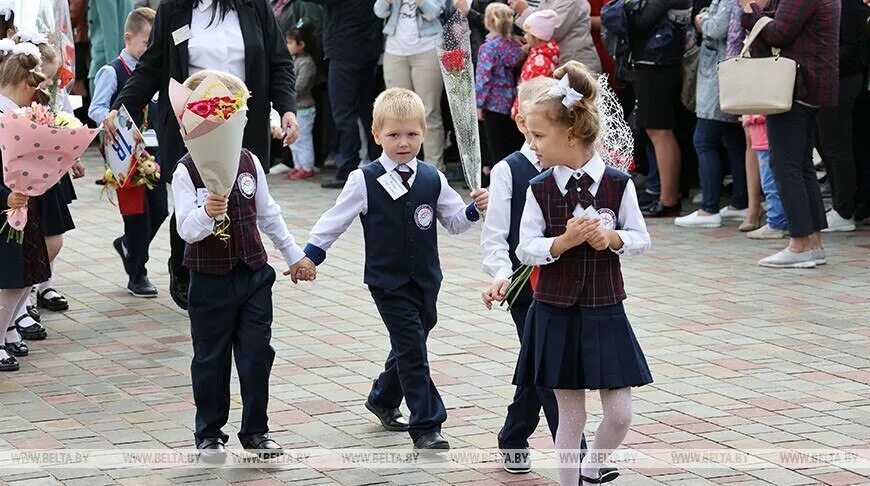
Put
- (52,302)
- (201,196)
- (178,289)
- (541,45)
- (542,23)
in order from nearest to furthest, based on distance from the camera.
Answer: (201,196)
(178,289)
(52,302)
(542,23)
(541,45)

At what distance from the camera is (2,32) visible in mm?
8781

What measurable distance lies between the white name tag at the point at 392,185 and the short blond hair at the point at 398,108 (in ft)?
0.63

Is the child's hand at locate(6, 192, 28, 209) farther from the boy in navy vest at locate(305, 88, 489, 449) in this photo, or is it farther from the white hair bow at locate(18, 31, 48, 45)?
the boy in navy vest at locate(305, 88, 489, 449)

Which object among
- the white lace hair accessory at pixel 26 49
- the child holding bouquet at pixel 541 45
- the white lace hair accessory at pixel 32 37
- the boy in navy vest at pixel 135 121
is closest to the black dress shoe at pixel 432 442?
the white lace hair accessory at pixel 26 49

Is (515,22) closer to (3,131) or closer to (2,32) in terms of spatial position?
(2,32)

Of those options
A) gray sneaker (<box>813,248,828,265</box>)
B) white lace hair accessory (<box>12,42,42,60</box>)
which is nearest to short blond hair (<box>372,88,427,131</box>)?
white lace hair accessory (<box>12,42,42,60</box>)

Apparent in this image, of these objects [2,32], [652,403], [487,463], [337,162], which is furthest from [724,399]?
[337,162]

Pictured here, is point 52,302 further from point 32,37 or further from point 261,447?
point 261,447

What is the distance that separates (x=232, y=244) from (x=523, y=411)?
1.28 metres

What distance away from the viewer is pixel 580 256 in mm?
4910

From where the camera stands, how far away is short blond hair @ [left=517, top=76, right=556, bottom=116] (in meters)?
4.94

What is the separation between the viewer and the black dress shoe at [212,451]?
567 cm

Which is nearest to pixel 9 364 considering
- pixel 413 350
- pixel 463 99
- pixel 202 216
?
pixel 202 216

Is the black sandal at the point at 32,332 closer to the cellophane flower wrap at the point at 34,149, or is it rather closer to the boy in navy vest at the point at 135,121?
the cellophane flower wrap at the point at 34,149
